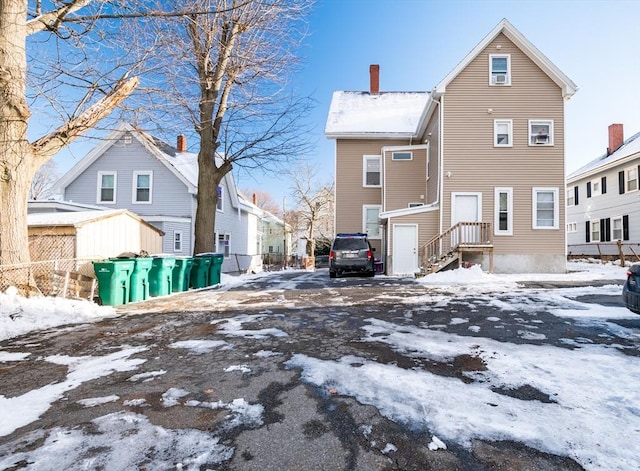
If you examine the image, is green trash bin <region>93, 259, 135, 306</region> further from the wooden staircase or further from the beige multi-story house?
the beige multi-story house

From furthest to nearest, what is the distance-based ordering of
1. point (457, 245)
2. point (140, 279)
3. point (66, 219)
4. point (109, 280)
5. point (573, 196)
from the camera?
point (573, 196) → point (457, 245) → point (66, 219) → point (140, 279) → point (109, 280)

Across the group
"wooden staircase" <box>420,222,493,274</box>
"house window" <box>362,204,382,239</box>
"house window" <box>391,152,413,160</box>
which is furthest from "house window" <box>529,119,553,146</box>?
"house window" <box>362,204,382,239</box>

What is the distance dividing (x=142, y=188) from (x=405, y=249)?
1512 centimetres

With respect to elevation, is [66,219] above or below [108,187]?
below

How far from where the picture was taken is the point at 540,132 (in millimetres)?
15953

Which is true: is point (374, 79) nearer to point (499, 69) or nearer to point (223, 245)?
point (499, 69)

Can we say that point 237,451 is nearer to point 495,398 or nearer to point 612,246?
point 495,398

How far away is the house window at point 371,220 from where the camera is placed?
2063cm

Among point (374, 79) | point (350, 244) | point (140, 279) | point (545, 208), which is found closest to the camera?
point (140, 279)

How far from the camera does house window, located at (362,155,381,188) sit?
2092cm

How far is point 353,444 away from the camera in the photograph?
244cm

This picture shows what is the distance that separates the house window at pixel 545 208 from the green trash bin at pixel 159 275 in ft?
48.5

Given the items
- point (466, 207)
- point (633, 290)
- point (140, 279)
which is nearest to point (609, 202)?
point (466, 207)

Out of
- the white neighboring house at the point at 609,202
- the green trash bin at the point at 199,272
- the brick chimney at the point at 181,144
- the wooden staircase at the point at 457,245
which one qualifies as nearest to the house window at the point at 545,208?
the wooden staircase at the point at 457,245
